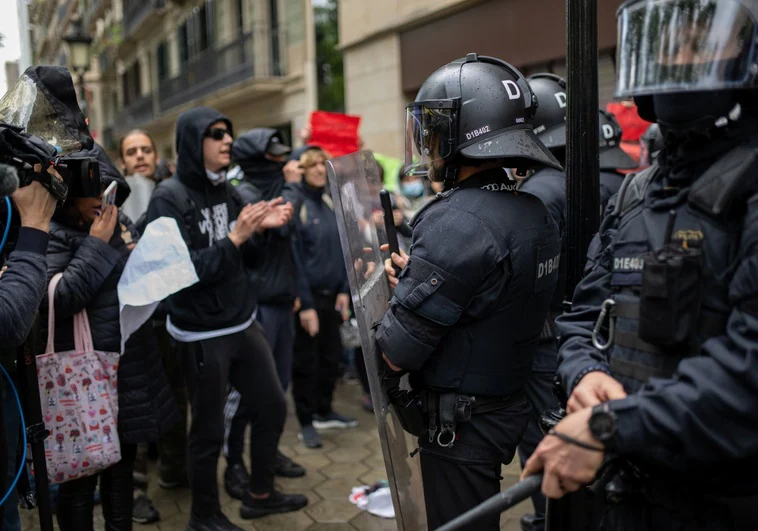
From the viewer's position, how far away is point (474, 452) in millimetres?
2189

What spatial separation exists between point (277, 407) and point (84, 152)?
5.32 feet

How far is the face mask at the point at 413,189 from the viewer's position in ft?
30.3

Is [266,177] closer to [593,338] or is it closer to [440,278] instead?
[440,278]

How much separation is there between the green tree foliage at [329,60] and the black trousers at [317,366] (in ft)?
66.3

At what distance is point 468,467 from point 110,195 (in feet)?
5.97

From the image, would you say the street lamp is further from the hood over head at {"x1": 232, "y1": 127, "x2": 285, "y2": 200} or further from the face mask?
the hood over head at {"x1": 232, "y1": 127, "x2": 285, "y2": 200}

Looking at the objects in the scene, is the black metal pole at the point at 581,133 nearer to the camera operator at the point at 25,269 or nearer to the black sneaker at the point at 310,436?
the camera operator at the point at 25,269

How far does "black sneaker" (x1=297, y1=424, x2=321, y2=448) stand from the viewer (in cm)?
462

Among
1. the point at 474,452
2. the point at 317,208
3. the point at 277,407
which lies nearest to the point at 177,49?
the point at 317,208

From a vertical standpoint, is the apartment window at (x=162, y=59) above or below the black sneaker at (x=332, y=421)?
above

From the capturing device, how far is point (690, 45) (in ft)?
4.67

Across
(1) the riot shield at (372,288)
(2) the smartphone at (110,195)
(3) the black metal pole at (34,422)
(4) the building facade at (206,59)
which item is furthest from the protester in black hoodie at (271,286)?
(4) the building facade at (206,59)

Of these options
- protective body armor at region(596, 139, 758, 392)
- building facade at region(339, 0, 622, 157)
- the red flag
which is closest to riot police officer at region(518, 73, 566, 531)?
protective body armor at region(596, 139, 758, 392)

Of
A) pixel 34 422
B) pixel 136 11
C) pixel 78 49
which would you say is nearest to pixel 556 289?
pixel 34 422
